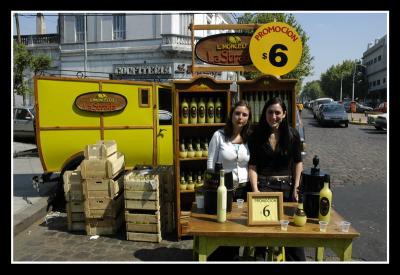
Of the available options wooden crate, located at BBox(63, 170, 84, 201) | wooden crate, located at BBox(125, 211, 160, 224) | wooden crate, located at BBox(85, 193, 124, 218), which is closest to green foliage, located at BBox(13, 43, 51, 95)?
wooden crate, located at BBox(63, 170, 84, 201)

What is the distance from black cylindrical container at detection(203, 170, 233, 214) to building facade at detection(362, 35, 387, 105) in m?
63.6

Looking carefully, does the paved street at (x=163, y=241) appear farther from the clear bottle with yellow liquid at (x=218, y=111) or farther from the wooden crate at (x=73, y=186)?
the clear bottle with yellow liquid at (x=218, y=111)

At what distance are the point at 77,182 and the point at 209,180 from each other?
3.51 m

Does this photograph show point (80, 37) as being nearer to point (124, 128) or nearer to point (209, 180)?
point (124, 128)

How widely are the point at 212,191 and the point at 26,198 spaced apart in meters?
5.49

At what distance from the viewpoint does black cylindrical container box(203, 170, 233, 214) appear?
345 cm

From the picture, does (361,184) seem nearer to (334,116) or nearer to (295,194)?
(295,194)

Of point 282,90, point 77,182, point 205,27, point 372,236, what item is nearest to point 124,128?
point 77,182

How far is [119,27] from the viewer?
24547mm

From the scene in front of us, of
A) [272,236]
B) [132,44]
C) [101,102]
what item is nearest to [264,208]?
[272,236]

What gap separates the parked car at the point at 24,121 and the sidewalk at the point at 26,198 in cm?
602

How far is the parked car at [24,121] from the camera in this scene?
16.3 m

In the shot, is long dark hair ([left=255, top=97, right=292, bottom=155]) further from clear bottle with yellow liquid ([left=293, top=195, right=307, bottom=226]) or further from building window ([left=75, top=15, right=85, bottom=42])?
building window ([left=75, top=15, right=85, bottom=42])

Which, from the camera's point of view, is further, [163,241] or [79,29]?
[79,29]
